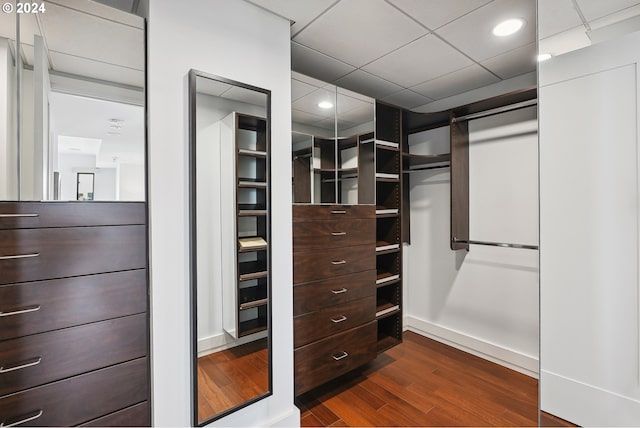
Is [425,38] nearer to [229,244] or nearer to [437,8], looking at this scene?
[437,8]

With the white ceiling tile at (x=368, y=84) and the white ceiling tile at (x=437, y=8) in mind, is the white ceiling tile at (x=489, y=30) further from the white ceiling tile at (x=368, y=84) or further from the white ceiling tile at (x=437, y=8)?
the white ceiling tile at (x=368, y=84)

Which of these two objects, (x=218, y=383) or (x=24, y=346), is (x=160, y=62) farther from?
(x=218, y=383)

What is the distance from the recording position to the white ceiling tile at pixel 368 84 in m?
2.57

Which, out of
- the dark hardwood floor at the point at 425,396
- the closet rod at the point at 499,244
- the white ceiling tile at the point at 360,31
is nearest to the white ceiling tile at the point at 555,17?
the white ceiling tile at the point at 360,31

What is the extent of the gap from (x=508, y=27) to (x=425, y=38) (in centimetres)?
51

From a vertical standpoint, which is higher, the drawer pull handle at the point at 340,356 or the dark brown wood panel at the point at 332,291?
the dark brown wood panel at the point at 332,291

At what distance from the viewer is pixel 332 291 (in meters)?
2.10

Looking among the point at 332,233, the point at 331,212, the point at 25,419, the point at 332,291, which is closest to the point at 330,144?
the point at 331,212

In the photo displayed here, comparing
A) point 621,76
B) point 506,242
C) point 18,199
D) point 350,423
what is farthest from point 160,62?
point 506,242

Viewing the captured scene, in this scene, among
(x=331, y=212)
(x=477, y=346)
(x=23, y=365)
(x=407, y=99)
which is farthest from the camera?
(x=407, y=99)

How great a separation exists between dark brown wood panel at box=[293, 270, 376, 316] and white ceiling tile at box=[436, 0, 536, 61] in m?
1.80

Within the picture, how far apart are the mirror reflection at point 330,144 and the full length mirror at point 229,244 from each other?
306 mm

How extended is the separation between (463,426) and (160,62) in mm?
2739

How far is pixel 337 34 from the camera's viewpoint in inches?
74.5
